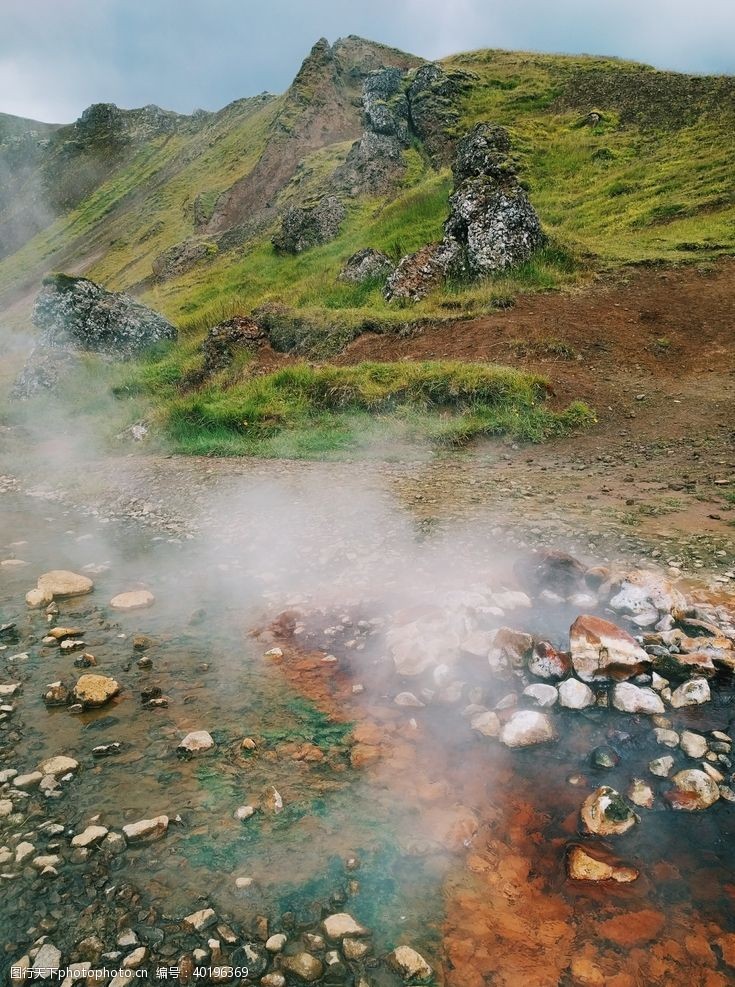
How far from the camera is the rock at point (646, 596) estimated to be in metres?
4.46

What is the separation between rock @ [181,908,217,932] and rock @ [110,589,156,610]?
140 inches

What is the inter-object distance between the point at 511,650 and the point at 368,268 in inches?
656

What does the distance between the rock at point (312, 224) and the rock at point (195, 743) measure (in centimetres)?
2530

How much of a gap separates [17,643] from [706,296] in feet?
48.3

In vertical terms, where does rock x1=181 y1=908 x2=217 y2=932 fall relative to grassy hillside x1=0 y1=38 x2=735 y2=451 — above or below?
below

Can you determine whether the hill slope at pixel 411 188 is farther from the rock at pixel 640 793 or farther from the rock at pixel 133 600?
the rock at pixel 640 793

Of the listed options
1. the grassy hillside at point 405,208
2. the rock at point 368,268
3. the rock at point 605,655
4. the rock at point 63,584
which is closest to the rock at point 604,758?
the rock at point 605,655

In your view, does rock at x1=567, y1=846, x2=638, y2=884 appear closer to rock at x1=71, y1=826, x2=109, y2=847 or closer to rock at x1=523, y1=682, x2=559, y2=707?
rock at x1=523, y1=682, x2=559, y2=707

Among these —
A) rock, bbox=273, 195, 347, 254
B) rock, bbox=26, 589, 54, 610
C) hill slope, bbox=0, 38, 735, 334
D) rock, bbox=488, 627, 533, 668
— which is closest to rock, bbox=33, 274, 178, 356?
hill slope, bbox=0, 38, 735, 334

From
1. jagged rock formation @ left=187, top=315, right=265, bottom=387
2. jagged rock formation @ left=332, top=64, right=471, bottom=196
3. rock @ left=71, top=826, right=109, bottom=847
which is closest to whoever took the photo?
rock @ left=71, top=826, right=109, bottom=847

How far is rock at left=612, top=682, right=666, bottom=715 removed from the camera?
3.64 meters

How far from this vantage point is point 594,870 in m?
2.75

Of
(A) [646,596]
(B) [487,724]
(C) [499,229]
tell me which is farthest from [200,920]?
(C) [499,229]

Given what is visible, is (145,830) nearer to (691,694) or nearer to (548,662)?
(548,662)
